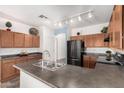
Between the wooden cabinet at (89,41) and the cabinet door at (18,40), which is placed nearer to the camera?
the cabinet door at (18,40)

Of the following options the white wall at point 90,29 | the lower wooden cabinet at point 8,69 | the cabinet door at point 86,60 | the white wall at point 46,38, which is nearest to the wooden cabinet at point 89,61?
the cabinet door at point 86,60

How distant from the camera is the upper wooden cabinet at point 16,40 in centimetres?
320

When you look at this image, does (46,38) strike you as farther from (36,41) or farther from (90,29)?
(90,29)

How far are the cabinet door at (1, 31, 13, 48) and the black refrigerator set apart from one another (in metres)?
2.70

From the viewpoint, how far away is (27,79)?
1.82 meters

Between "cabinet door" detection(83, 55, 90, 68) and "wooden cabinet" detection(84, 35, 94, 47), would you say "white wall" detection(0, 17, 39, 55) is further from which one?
"wooden cabinet" detection(84, 35, 94, 47)

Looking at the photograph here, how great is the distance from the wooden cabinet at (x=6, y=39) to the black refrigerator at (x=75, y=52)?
2.70 metres

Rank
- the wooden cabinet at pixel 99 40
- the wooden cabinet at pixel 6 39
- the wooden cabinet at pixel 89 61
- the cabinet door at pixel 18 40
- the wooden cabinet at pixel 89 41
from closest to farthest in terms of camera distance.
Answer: the wooden cabinet at pixel 6 39 < the cabinet door at pixel 18 40 < the wooden cabinet at pixel 89 61 < the wooden cabinet at pixel 99 40 < the wooden cabinet at pixel 89 41

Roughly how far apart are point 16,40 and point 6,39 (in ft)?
1.38

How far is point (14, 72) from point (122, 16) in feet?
12.3

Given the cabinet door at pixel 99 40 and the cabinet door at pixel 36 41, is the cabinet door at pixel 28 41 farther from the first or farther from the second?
the cabinet door at pixel 99 40

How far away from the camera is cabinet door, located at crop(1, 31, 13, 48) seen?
317 cm

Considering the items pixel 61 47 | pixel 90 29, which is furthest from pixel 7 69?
pixel 90 29

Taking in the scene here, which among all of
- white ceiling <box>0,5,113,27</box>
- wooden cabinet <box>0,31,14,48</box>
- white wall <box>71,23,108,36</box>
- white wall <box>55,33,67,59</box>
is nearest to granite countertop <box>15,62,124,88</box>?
white ceiling <box>0,5,113,27</box>
